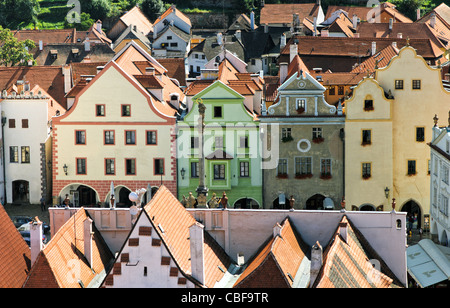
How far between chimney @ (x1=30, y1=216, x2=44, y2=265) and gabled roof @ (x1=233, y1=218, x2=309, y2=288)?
8.67 meters

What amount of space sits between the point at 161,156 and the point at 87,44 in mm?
49298

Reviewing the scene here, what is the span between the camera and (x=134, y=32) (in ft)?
475

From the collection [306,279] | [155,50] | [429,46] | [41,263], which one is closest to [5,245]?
[41,263]

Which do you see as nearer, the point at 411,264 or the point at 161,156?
the point at 411,264

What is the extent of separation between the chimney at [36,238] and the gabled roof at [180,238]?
15.7ft

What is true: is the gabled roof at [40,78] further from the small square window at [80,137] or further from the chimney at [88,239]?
the chimney at [88,239]

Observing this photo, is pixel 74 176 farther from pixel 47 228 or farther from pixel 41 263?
pixel 41 263

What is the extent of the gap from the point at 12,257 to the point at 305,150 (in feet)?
114

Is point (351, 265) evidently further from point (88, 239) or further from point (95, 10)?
point (95, 10)

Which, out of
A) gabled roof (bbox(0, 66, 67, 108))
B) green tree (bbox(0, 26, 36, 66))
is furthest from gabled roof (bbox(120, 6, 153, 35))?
gabled roof (bbox(0, 66, 67, 108))

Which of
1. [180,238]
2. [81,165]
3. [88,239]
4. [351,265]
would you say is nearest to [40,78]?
[81,165]

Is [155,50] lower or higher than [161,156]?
higher

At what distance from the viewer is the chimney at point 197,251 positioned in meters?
43.0

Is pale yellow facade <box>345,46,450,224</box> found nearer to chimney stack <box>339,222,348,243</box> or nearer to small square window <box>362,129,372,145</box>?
small square window <box>362,129,372,145</box>
